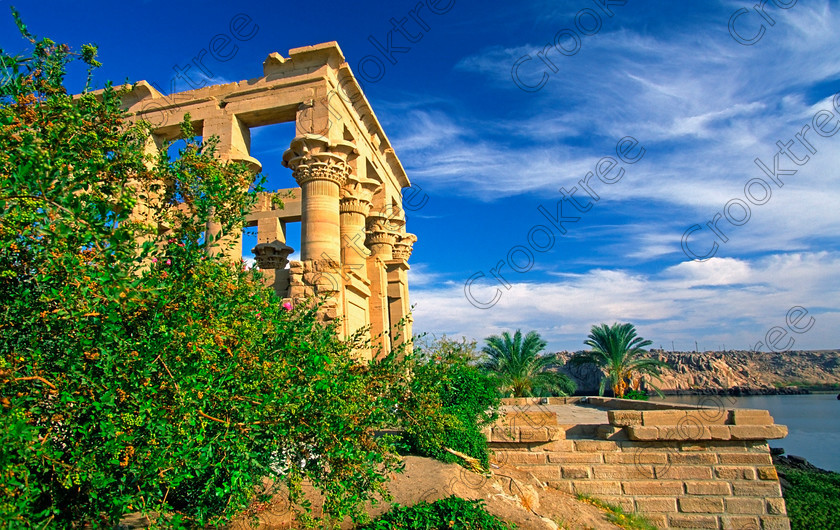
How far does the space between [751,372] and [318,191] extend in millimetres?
96826

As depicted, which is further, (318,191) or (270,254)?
(270,254)

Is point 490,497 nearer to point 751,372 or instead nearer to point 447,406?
→ point 447,406

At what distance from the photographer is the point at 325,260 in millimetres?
10250

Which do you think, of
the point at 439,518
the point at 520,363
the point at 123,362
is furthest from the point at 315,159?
the point at 520,363

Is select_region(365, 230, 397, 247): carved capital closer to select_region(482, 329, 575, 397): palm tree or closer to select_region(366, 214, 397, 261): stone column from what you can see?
select_region(366, 214, 397, 261): stone column

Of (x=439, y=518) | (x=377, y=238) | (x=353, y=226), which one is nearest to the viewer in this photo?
(x=439, y=518)

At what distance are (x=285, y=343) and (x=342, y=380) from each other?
584 millimetres

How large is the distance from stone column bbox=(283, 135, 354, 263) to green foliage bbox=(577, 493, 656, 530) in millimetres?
6703

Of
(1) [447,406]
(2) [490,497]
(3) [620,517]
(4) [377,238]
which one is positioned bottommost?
(3) [620,517]

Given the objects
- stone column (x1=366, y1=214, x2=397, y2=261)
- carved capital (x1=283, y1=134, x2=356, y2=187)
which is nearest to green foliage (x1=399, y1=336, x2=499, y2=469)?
carved capital (x1=283, y1=134, x2=356, y2=187)

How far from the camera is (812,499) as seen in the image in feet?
41.1

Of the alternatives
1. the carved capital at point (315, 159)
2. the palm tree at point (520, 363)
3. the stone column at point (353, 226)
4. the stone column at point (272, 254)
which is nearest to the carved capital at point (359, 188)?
the stone column at point (353, 226)

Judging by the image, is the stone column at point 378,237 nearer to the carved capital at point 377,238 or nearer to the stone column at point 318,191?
the carved capital at point 377,238

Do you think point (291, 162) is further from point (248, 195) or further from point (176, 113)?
point (248, 195)
